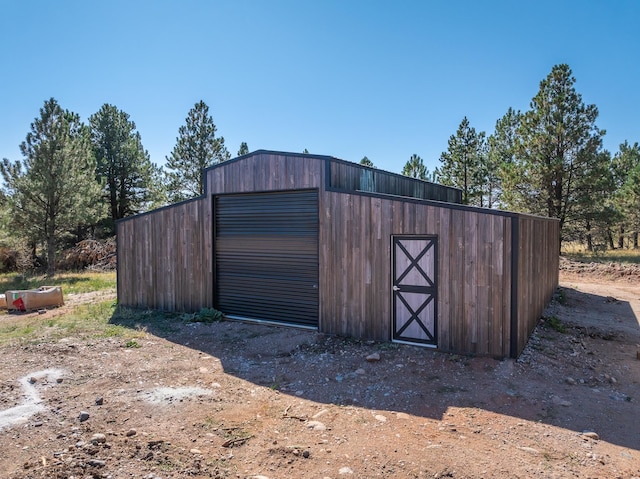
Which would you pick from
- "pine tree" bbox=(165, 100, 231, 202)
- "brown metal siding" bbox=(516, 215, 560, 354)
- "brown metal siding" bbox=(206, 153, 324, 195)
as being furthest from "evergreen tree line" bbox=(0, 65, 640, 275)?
"brown metal siding" bbox=(206, 153, 324, 195)

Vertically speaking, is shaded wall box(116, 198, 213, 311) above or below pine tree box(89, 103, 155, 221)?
below

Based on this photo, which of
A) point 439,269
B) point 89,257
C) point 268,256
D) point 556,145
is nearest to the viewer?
point 439,269

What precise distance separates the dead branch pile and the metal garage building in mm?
11516

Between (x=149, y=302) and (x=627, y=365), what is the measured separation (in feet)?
34.9

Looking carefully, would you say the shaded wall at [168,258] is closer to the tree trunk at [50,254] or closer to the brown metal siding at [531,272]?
the brown metal siding at [531,272]

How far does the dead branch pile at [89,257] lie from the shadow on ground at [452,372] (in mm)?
14751

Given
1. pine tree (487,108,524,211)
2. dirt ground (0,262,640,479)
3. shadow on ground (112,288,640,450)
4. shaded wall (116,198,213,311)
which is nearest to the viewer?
dirt ground (0,262,640,479)

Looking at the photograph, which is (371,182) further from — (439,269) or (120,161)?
(120,161)

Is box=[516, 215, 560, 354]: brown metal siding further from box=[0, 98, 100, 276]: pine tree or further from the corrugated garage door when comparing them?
box=[0, 98, 100, 276]: pine tree

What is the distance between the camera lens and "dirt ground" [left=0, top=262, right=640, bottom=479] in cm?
342

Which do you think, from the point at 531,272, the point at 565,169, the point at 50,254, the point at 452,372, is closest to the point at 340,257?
the point at 452,372

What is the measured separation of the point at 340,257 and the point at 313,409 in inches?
137

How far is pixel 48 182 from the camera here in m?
17.4

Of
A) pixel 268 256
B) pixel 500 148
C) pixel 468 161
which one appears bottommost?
pixel 268 256
